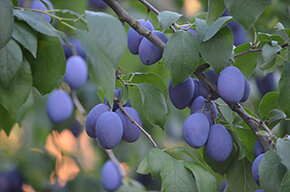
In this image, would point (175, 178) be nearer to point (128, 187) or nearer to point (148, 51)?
point (148, 51)

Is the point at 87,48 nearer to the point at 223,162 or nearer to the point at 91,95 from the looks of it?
the point at 223,162

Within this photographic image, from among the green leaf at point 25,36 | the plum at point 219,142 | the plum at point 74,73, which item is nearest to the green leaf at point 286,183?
the plum at point 219,142

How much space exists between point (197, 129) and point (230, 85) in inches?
3.0

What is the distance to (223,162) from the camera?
0.69m

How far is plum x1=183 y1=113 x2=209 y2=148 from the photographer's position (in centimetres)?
61

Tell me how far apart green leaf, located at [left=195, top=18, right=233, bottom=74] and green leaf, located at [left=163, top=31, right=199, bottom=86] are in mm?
13

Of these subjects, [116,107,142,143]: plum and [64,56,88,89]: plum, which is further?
[64,56,88,89]: plum

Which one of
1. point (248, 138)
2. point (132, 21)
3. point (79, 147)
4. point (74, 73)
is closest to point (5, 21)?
point (132, 21)

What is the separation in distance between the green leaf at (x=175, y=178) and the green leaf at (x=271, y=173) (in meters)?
0.09

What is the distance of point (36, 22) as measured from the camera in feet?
1.68

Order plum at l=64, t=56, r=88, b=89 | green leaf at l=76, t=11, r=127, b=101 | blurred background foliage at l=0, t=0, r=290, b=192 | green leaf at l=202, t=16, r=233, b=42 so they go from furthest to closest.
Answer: blurred background foliage at l=0, t=0, r=290, b=192
plum at l=64, t=56, r=88, b=89
green leaf at l=202, t=16, r=233, b=42
green leaf at l=76, t=11, r=127, b=101

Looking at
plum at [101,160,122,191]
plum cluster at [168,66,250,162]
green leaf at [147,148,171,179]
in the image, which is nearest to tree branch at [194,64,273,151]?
plum cluster at [168,66,250,162]

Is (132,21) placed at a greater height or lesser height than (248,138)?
greater

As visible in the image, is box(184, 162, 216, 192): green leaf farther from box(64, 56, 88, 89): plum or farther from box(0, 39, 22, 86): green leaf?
box(64, 56, 88, 89): plum
